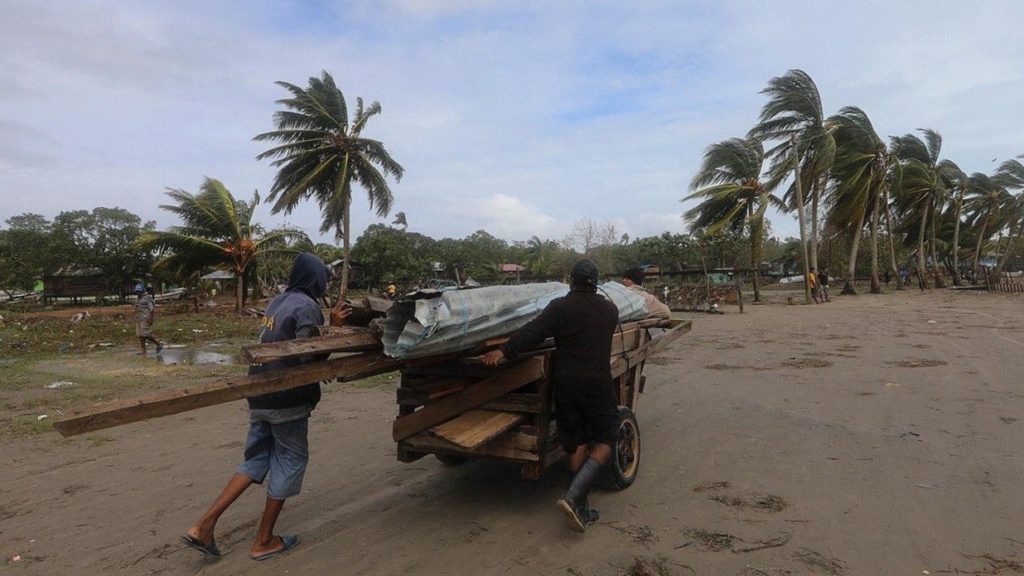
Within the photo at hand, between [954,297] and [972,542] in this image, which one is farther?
[954,297]

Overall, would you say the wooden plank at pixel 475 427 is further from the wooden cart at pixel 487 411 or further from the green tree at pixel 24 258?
the green tree at pixel 24 258

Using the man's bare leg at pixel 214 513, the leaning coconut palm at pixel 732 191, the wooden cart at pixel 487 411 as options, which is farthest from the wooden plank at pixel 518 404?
the leaning coconut palm at pixel 732 191

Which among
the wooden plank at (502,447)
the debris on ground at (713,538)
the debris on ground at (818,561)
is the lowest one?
the debris on ground at (713,538)

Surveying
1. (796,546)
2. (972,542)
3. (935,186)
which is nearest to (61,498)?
(796,546)

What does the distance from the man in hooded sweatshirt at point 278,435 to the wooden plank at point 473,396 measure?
632mm

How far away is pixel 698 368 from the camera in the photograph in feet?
30.3

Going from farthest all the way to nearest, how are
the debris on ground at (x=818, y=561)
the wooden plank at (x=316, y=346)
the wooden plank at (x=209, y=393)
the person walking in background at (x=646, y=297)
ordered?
1. the person walking in background at (x=646, y=297)
2. the debris on ground at (x=818, y=561)
3. the wooden plank at (x=316, y=346)
4. the wooden plank at (x=209, y=393)

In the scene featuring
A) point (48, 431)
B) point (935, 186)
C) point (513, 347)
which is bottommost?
point (48, 431)

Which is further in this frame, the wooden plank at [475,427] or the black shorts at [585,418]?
the black shorts at [585,418]

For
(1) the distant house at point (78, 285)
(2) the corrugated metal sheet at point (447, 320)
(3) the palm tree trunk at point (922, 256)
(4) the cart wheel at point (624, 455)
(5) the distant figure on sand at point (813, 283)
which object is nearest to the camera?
(2) the corrugated metal sheet at point (447, 320)

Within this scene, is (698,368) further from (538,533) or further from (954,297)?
(954,297)

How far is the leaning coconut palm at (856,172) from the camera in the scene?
27062 mm

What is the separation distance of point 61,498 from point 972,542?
19.6 ft

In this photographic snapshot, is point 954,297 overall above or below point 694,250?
below
